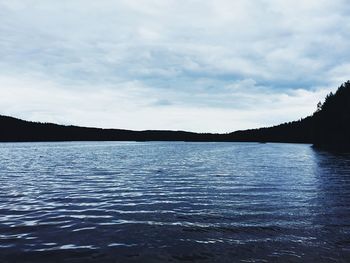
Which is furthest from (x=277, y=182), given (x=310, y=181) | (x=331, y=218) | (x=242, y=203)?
(x=331, y=218)

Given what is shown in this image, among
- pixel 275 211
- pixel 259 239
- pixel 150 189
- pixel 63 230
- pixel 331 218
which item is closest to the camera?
pixel 259 239

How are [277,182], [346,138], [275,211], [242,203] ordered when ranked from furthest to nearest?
[346,138]
[277,182]
[242,203]
[275,211]

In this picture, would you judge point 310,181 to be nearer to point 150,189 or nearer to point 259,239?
point 150,189

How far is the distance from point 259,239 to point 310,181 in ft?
74.9

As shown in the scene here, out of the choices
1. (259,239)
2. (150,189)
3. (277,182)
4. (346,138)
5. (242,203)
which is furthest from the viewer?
(346,138)

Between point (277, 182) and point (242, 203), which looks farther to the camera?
point (277, 182)

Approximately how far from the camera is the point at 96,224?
1655 cm

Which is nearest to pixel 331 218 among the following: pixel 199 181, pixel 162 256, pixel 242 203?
pixel 242 203

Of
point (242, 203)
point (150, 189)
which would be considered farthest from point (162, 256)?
point (150, 189)

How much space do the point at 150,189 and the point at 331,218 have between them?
15.0 meters

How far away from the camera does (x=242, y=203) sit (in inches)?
858

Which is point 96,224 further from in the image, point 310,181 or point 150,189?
point 310,181

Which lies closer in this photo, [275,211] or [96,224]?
[96,224]

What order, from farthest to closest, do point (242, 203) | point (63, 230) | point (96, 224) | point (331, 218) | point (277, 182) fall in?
1. point (277, 182)
2. point (242, 203)
3. point (331, 218)
4. point (96, 224)
5. point (63, 230)
